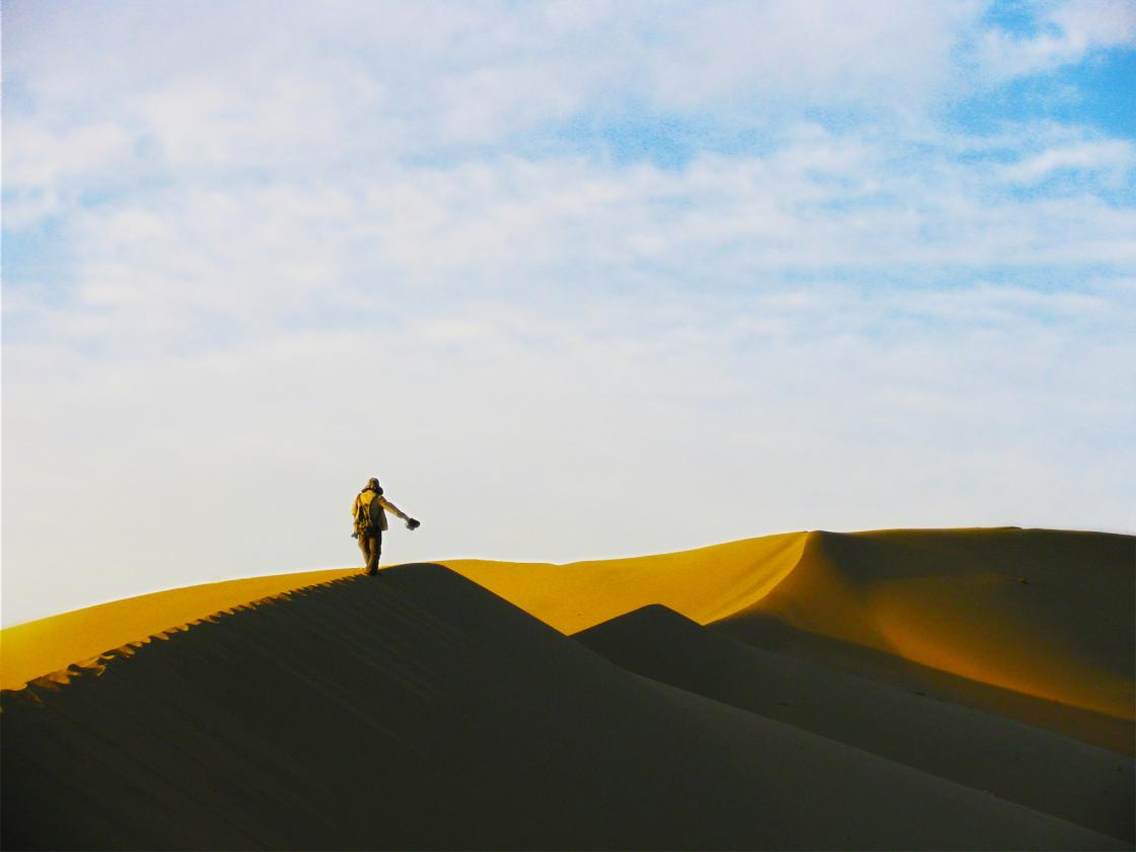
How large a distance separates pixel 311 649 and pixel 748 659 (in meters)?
10.9

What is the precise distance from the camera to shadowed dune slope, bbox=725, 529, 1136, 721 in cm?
2492

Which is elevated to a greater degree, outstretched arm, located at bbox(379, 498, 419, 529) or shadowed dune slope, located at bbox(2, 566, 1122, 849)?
outstretched arm, located at bbox(379, 498, 419, 529)

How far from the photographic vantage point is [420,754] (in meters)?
10.1

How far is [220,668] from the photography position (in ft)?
32.0

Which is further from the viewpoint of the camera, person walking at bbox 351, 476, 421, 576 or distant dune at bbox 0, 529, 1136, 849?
person walking at bbox 351, 476, 421, 576

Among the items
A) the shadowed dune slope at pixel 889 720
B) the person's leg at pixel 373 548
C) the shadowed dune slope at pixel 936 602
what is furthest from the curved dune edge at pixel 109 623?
the person's leg at pixel 373 548

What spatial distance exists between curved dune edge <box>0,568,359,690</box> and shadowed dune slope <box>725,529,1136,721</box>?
923 centimetres

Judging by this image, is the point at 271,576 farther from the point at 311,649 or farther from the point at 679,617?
the point at 311,649

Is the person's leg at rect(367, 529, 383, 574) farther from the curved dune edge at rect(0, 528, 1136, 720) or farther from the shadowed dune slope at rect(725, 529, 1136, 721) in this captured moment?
the shadowed dune slope at rect(725, 529, 1136, 721)

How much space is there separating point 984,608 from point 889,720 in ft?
29.3

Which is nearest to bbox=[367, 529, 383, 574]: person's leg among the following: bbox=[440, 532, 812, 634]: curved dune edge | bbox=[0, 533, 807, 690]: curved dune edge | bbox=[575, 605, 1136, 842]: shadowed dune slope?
bbox=[575, 605, 1136, 842]: shadowed dune slope

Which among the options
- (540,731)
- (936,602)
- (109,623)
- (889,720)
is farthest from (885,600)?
(540,731)

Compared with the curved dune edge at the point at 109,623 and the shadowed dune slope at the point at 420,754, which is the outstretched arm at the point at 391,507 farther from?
the curved dune edge at the point at 109,623

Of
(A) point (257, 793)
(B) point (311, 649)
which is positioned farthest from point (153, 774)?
(B) point (311, 649)
